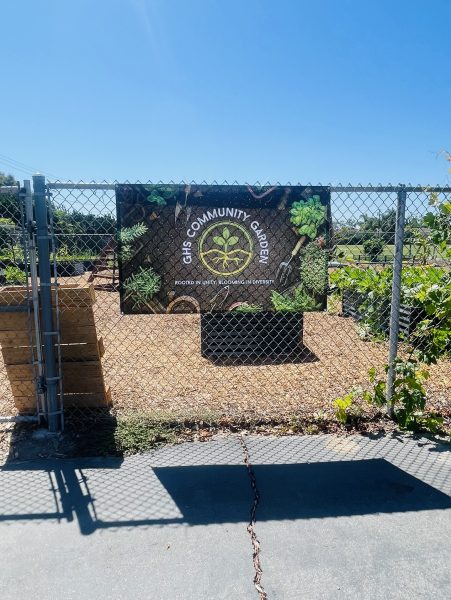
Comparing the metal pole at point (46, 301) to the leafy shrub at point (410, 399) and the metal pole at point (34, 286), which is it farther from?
the leafy shrub at point (410, 399)

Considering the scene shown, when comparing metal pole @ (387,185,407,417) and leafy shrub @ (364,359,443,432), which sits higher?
metal pole @ (387,185,407,417)

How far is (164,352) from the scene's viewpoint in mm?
6605

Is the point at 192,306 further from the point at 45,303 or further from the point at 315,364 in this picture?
the point at 315,364

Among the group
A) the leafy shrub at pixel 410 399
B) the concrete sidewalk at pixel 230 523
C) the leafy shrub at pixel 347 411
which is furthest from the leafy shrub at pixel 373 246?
the concrete sidewalk at pixel 230 523

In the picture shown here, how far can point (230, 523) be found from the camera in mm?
2537

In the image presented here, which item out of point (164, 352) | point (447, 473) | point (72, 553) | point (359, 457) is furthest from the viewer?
point (164, 352)

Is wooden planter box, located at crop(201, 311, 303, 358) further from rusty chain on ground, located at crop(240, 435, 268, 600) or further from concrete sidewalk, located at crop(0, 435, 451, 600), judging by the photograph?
rusty chain on ground, located at crop(240, 435, 268, 600)

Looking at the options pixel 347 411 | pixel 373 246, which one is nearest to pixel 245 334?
pixel 347 411

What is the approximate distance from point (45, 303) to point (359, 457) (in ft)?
8.58

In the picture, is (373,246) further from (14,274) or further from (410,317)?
(14,274)

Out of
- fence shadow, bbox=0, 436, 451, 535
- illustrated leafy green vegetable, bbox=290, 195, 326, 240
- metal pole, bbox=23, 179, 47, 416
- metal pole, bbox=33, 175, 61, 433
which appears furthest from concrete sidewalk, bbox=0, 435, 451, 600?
illustrated leafy green vegetable, bbox=290, 195, 326, 240

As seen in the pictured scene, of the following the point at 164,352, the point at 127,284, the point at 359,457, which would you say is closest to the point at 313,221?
the point at 127,284

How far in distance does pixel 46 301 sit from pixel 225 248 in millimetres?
1424

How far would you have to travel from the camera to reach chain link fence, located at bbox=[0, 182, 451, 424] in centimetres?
351
